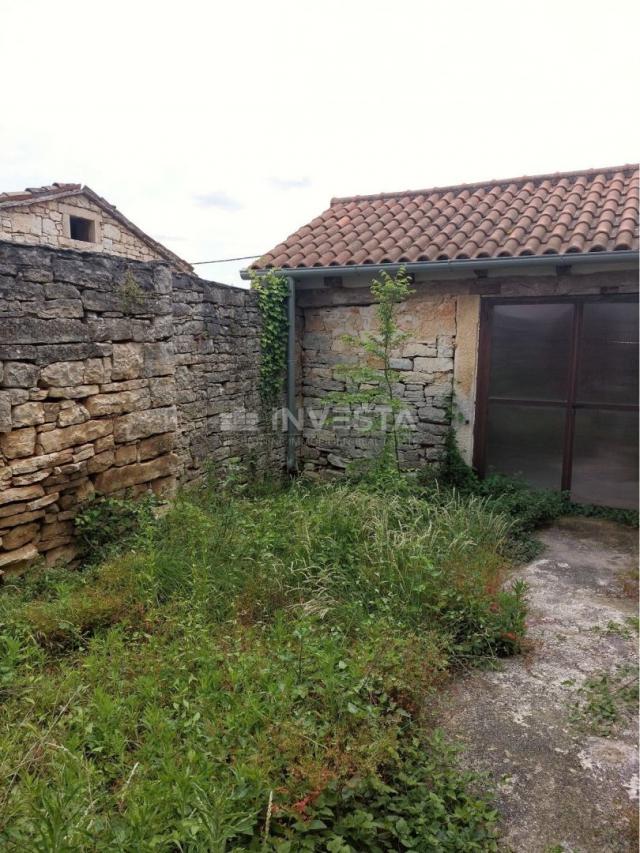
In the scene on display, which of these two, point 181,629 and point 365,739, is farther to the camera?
point 181,629

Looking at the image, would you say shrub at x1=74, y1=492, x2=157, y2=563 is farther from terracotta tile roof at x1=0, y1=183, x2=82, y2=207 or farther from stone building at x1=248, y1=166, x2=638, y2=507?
terracotta tile roof at x1=0, y1=183, x2=82, y2=207

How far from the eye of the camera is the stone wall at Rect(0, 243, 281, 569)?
12.7ft

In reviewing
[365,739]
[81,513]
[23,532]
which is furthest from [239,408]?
[365,739]

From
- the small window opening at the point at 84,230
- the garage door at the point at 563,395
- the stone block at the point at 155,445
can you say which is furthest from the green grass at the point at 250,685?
the small window opening at the point at 84,230

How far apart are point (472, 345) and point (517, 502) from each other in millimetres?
1885

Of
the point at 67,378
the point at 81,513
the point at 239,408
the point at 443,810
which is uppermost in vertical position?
the point at 67,378

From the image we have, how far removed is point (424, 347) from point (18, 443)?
4662 millimetres

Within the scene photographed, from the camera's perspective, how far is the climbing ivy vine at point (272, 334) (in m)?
7.07

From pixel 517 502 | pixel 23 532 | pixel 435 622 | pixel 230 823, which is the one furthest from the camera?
pixel 517 502

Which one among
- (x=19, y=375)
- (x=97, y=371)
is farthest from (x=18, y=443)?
(x=97, y=371)

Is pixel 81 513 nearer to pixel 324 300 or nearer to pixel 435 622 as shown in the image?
pixel 435 622

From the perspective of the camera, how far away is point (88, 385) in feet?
14.5

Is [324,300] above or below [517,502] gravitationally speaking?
above

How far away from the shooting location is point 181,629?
3361 mm
